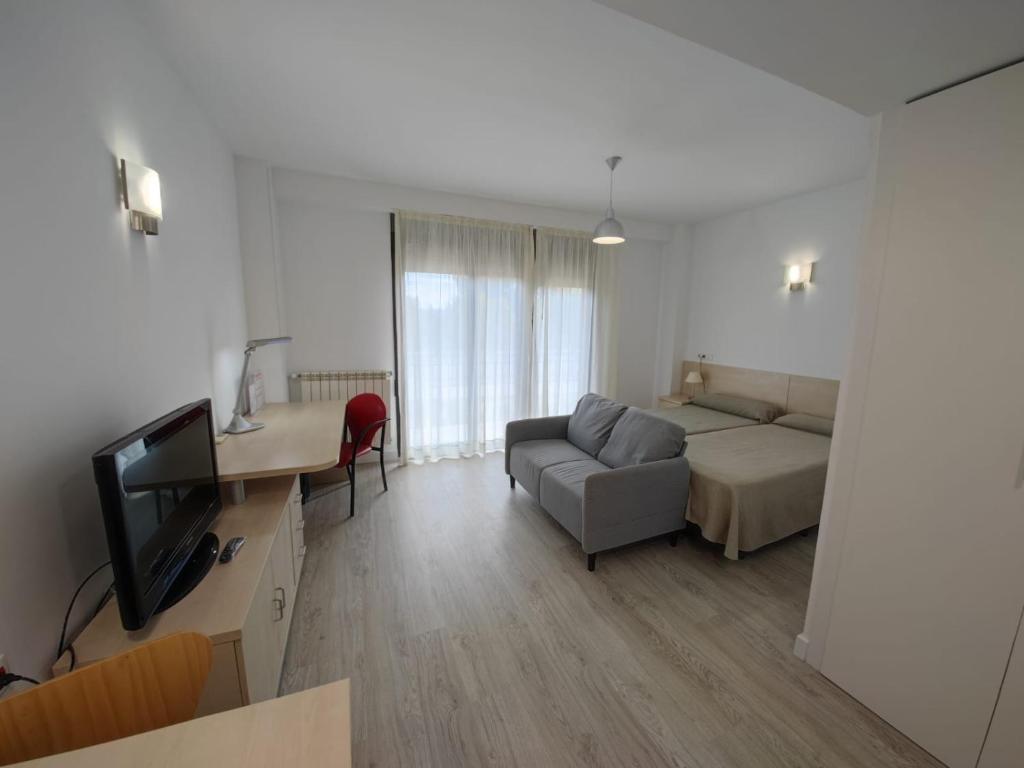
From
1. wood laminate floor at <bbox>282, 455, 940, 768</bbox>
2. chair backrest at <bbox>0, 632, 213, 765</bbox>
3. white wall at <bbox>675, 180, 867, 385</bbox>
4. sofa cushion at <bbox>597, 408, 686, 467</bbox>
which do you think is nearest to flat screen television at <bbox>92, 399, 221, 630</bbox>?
chair backrest at <bbox>0, 632, 213, 765</bbox>

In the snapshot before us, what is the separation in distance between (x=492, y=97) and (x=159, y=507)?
243cm

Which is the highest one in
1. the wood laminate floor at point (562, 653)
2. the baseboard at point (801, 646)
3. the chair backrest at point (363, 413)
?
the chair backrest at point (363, 413)

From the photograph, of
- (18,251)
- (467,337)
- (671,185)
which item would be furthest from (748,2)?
(467,337)

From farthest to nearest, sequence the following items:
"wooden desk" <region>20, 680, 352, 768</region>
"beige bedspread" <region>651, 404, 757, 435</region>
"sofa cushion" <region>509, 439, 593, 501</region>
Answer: "beige bedspread" <region>651, 404, 757, 435</region>
"sofa cushion" <region>509, 439, 593, 501</region>
"wooden desk" <region>20, 680, 352, 768</region>

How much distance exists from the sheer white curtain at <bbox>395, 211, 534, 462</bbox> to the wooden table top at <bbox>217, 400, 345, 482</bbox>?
3.82 ft

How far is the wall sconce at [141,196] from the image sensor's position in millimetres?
1421

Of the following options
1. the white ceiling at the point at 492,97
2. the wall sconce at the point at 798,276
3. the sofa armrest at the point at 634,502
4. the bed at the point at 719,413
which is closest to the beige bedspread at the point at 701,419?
the bed at the point at 719,413

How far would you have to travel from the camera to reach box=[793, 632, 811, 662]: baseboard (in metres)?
1.74

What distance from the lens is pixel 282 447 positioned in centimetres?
211

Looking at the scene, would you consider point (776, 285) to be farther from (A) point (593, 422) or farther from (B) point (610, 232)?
(A) point (593, 422)

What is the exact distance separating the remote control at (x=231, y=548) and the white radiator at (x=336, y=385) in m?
2.03

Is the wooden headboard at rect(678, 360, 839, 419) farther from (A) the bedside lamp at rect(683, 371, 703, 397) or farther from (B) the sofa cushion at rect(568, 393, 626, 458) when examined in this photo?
(B) the sofa cushion at rect(568, 393, 626, 458)

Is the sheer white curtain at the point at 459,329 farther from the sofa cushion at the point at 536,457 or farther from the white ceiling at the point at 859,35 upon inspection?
the white ceiling at the point at 859,35

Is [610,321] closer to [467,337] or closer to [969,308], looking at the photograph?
[467,337]
